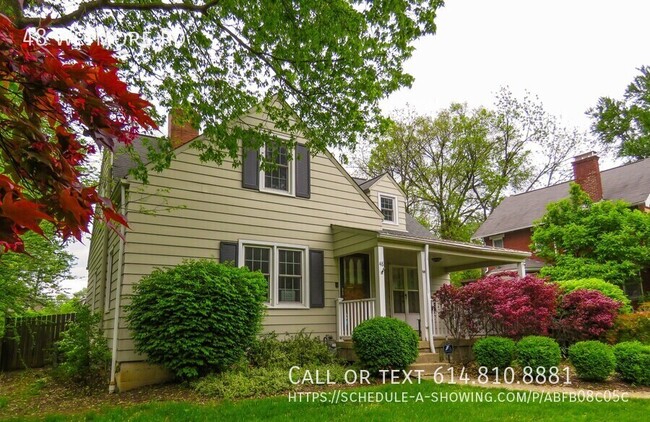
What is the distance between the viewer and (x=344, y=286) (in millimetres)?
11367

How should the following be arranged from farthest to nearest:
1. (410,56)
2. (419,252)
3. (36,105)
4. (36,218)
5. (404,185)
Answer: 1. (404,185)
2. (419,252)
3. (410,56)
4. (36,105)
5. (36,218)

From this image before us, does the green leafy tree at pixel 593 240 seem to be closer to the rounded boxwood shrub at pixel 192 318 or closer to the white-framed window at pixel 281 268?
the white-framed window at pixel 281 268

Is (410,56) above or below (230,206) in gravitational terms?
above

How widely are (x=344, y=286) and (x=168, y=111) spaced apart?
→ 5804mm

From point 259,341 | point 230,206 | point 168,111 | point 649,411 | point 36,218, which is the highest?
point 168,111

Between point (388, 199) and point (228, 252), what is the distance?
20.9ft

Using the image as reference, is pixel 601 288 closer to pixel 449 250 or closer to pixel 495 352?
pixel 449 250

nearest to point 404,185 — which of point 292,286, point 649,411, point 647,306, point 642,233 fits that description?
point 642,233

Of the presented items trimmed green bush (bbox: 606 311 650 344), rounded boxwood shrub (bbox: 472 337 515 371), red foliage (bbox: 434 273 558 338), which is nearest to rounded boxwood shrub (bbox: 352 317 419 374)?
rounded boxwood shrub (bbox: 472 337 515 371)

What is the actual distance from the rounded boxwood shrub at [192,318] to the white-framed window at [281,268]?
1.88m

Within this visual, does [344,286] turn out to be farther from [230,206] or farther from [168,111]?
[168,111]

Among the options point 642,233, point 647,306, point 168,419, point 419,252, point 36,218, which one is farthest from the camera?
point 642,233

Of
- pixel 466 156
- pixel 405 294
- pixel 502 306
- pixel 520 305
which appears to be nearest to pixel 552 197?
pixel 466 156

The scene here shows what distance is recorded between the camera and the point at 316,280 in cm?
1067
